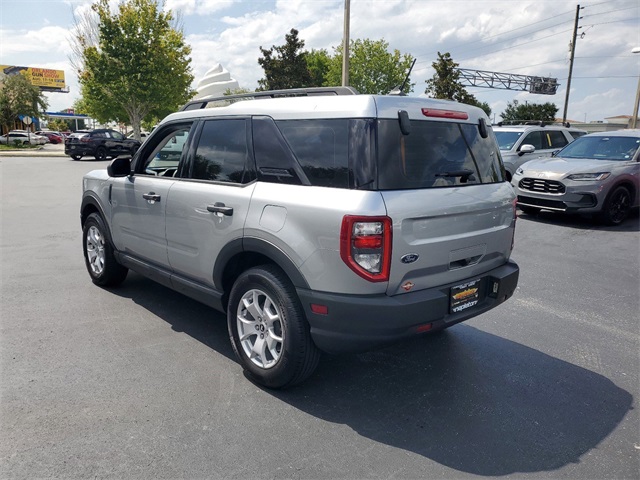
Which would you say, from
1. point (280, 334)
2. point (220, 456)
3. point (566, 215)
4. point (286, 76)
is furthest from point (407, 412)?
point (286, 76)

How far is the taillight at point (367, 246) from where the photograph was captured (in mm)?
2758

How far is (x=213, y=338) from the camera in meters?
4.19

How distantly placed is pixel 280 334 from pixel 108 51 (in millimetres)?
35876

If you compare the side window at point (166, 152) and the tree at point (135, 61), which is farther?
the tree at point (135, 61)

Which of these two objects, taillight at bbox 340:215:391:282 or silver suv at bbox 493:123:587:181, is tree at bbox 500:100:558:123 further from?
taillight at bbox 340:215:391:282

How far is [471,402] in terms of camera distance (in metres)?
3.22

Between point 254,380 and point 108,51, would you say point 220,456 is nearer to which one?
point 254,380

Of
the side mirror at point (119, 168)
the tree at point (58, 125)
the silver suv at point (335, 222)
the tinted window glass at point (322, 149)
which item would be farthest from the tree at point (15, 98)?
the tinted window glass at point (322, 149)

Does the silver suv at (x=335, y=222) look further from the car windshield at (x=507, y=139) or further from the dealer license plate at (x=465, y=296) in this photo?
the car windshield at (x=507, y=139)

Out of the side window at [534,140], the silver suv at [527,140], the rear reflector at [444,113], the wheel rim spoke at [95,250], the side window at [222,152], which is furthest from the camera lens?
the side window at [534,140]

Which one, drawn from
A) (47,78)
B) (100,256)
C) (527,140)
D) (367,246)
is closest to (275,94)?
(367,246)

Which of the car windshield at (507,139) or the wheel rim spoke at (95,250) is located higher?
the car windshield at (507,139)

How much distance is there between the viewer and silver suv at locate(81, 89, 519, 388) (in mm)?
2842

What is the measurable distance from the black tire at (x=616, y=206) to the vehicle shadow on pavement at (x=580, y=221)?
0.14 meters
